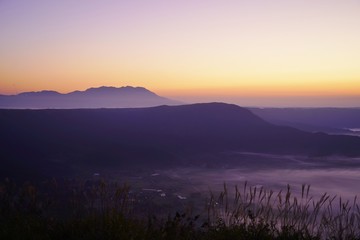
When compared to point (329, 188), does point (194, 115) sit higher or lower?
higher

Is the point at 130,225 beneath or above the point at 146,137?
above

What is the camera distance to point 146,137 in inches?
3526

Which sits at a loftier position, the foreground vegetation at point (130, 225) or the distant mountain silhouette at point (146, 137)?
the foreground vegetation at point (130, 225)

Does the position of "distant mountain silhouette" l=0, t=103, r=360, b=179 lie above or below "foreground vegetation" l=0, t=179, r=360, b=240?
below

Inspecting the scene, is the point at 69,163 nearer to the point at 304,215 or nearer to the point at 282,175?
the point at 282,175

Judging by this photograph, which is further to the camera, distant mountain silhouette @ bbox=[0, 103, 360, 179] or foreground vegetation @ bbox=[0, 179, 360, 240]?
distant mountain silhouette @ bbox=[0, 103, 360, 179]

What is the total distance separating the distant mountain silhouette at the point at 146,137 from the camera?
76.9m

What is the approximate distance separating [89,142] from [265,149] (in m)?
34.2

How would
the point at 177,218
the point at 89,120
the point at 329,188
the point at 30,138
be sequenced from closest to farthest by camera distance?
the point at 177,218, the point at 329,188, the point at 30,138, the point at 89,120

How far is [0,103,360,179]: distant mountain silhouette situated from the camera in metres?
76.9

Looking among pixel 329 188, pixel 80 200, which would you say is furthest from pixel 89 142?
pixel 80 200

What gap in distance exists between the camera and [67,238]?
6.28 meters

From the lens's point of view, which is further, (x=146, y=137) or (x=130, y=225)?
(x=146, y=137)

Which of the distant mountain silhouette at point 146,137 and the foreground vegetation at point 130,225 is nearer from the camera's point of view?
the foreground vegetation at point 130,225
